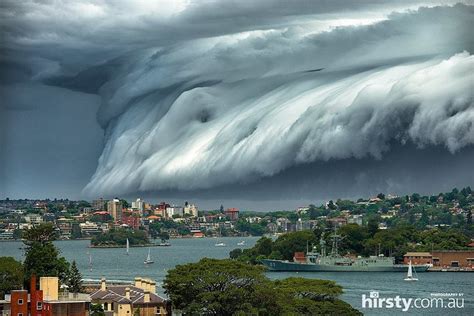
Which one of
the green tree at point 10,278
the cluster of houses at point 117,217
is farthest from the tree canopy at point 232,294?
the cluster of houses at point 117,217

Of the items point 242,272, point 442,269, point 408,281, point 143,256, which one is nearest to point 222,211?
point 143,256

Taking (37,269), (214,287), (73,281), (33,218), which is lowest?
(214,287)

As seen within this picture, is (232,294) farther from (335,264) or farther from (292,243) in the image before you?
(292,243)

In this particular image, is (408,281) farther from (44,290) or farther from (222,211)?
(222,211)

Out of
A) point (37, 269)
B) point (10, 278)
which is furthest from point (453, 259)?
point (10, 278)

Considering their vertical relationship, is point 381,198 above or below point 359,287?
above

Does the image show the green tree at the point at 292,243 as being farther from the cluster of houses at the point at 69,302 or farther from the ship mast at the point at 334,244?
the cluster of houses at the point at 69,302
